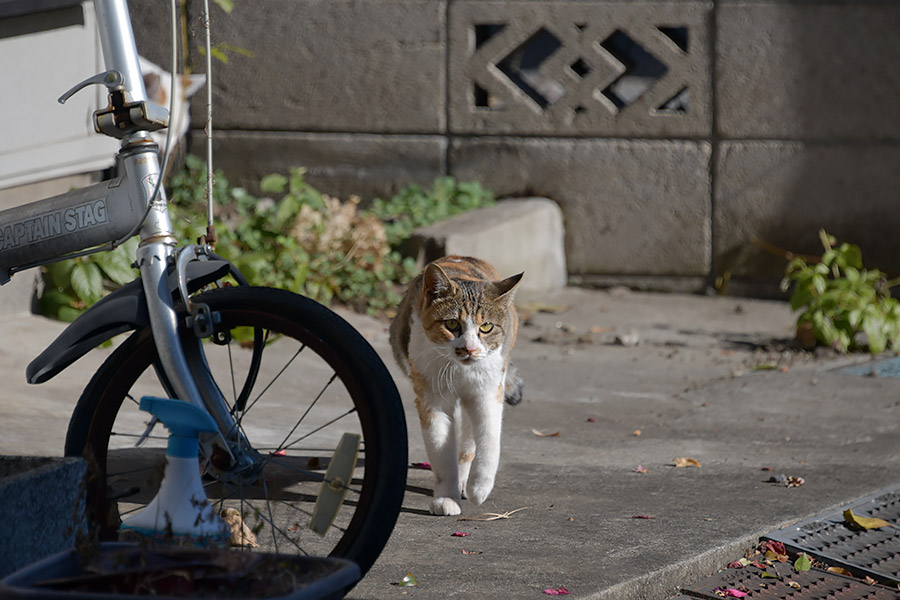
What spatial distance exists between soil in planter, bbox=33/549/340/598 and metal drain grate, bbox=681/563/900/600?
1.28 meters

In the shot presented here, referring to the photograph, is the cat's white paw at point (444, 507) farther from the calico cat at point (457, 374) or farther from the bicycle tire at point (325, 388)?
the bicycle tire at point (325, 388)

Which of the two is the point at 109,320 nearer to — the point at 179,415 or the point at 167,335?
the point at 167,335

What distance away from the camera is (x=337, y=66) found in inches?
274

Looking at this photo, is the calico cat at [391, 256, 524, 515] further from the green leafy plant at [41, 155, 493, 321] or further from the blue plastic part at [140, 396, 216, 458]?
the green leafy plant at [41, 155, 493, 321]

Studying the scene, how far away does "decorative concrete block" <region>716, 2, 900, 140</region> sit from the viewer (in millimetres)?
6605

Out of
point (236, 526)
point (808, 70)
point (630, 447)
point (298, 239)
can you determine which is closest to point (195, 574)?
point (236, 526)

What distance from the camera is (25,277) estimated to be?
5.13m

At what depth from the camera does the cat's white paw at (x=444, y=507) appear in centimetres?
307

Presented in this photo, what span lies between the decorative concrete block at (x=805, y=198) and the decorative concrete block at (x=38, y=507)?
556 cm

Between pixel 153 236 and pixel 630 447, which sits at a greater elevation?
pixel 153 236

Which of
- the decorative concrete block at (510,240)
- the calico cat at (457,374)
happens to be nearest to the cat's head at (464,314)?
the calico cat at (457,374)

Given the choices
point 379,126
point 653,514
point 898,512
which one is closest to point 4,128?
point 379,126

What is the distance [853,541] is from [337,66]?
4987mm

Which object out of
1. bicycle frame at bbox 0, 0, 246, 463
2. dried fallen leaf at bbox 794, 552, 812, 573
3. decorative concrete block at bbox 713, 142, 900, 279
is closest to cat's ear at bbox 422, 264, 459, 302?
bicycle frame at bbox 0, 0, 246, 463
